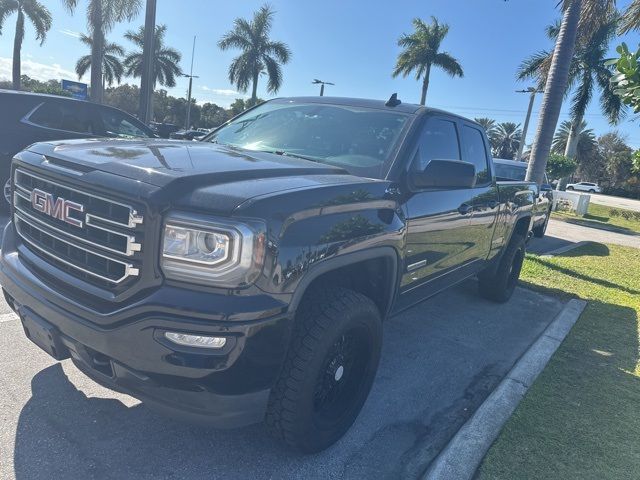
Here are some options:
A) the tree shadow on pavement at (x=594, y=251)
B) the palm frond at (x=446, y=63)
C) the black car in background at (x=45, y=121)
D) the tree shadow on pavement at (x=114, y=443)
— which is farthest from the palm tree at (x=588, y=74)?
the tree shadow on pavement at (x=114, y=443)

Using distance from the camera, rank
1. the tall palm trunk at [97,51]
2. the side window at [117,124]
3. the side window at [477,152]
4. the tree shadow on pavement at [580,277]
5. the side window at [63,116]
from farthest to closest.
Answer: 1. the tall palm trunk at [97,51]
2. the side window at [117,124]
3. the tree shadow on pavement at [580,277]
4. the side window at [63,116]
5. the side window at [477,152]

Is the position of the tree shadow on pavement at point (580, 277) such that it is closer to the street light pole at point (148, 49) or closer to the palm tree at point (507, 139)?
the street light pole at point (148, 49)

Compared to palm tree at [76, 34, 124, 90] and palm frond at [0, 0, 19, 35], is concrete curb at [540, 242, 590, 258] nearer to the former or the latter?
palm frond at [0, 0, 19, 35]

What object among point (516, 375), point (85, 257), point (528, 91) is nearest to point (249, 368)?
point (85, 257)

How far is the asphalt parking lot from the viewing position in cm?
248

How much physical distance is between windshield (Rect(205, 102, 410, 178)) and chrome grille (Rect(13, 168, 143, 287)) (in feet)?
4.71

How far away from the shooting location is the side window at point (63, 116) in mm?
7043

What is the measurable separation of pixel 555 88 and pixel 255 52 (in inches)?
1192

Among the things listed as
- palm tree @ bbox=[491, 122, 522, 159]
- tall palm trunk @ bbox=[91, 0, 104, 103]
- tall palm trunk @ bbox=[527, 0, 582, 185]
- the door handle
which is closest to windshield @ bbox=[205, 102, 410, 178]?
the door handle

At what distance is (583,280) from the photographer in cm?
787

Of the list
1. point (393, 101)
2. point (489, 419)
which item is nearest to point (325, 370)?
point (489, 419)

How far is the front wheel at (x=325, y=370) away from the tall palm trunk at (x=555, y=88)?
8304 millimetres

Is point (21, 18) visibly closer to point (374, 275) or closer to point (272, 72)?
point (272, 72)

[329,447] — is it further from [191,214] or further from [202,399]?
[191,214]
